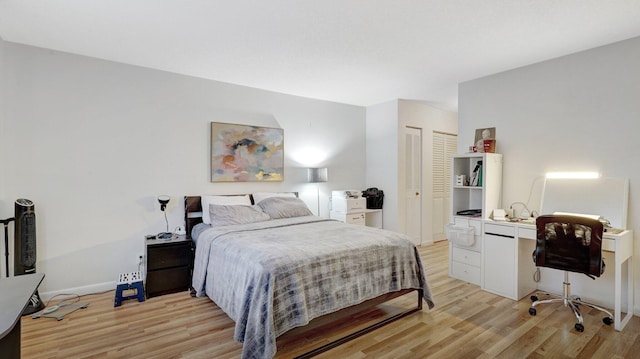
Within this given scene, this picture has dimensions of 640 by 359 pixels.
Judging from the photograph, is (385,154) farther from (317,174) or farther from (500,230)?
(500,230)

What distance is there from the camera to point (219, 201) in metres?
3.89

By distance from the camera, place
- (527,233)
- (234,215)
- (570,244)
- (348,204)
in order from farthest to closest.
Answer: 1. (348,204)
2. (234,215)
3. (527,233)
4. (570,244)

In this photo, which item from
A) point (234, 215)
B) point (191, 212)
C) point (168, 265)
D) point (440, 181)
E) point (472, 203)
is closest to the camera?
point (168, 265)

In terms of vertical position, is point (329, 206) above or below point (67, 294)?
above

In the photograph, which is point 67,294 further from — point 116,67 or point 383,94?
point 383,94

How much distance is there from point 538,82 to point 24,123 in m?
5.49

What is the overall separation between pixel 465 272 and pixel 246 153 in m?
3.26

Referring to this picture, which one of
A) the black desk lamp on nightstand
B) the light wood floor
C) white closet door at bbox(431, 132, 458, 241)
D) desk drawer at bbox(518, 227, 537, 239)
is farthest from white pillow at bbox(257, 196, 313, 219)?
white closet door at bbox(431, 132, 458, 241)

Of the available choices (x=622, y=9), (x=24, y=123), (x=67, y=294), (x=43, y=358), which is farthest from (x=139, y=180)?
(x=622, y=9)

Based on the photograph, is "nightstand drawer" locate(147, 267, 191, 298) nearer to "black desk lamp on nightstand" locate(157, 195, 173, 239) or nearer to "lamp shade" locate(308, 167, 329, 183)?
"black desk lamp on nightstand" locate(157, 195, 173, 239)

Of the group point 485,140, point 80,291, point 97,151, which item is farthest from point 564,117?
point 80,291

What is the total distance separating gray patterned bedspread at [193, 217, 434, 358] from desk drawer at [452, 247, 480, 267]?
3.63ft

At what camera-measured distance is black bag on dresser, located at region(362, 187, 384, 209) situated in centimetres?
535

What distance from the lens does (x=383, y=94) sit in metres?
4.85
